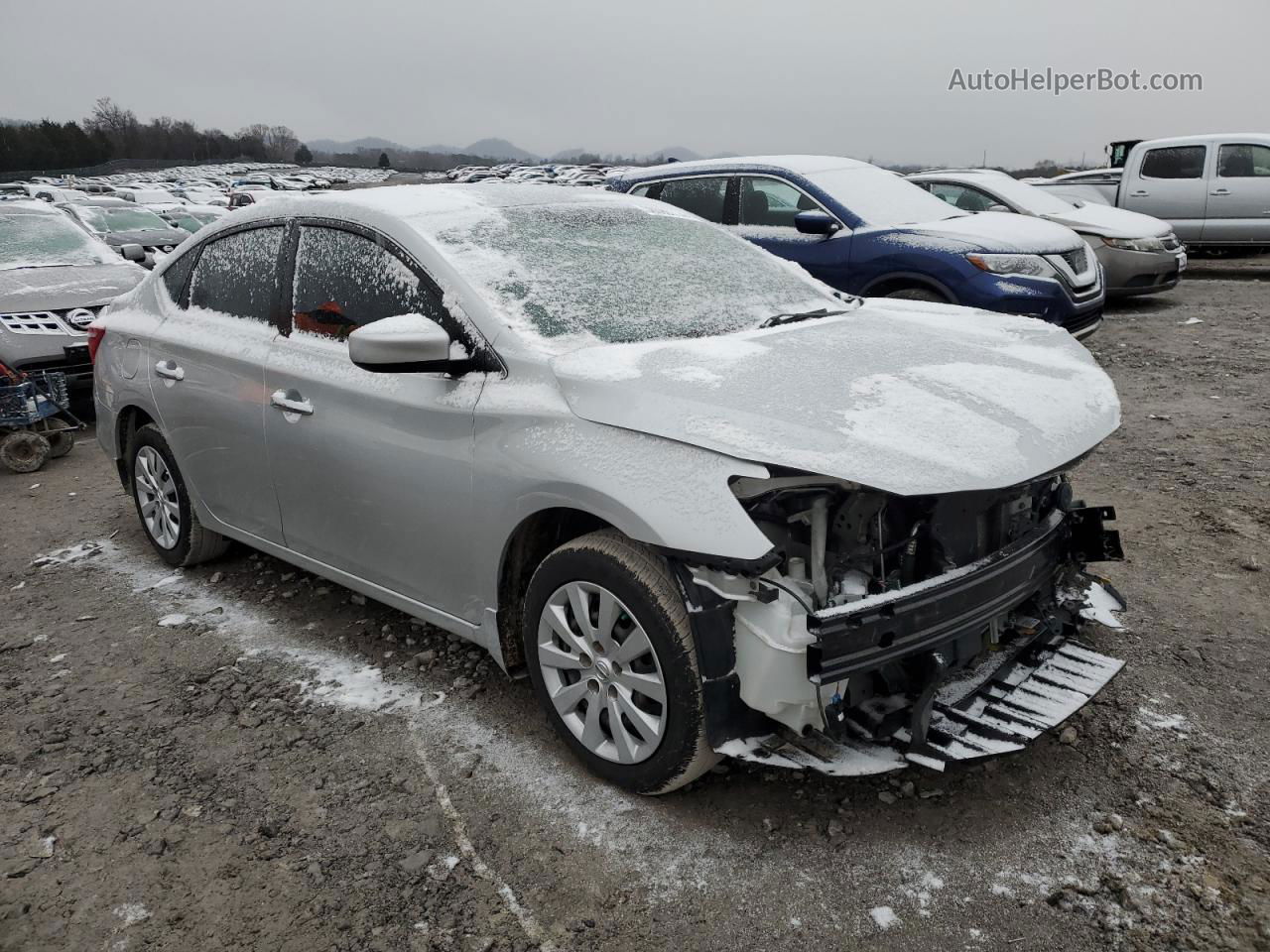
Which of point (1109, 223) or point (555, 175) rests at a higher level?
point (555, 175)

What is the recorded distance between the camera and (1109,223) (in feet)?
34.8

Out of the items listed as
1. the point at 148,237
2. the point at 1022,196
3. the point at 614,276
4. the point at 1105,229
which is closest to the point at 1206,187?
the point at 1105,229

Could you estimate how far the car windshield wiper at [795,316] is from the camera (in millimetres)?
3414

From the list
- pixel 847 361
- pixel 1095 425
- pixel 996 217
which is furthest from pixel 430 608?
pixel 996 217

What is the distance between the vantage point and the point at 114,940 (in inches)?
94.4

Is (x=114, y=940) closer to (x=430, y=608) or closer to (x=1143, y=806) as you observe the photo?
(x=430, y=608)

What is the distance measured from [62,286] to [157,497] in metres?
4.13

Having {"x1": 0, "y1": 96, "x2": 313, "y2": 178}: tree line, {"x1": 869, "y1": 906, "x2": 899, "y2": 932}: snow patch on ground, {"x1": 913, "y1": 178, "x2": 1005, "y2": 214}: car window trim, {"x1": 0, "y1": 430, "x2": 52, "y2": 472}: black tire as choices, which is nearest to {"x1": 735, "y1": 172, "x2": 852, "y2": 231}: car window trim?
{"x1": 913, "y1": 178, "x2": 1005, "y2": 214}: car window trim

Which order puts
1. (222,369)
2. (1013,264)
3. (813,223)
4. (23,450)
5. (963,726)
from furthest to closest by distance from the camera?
(1013,264) < (813,223) < (23,450) < (222,369) < (963,726)

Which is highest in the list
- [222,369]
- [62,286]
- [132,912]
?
[62,286]

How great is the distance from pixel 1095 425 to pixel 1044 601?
0.58 meters

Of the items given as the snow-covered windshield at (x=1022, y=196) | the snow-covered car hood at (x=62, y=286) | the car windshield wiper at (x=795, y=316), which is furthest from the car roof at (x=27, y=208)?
the snow-covered windshield at (x=1022, y=196)

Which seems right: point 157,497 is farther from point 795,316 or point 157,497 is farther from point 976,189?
point 976,189

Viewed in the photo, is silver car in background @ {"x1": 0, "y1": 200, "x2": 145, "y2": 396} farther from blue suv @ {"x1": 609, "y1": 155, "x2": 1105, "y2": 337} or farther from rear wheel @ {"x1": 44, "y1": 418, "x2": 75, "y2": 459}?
blue suv @ {"x1": 609, "y1": 155, "x2": 1105, "y2": 337}
